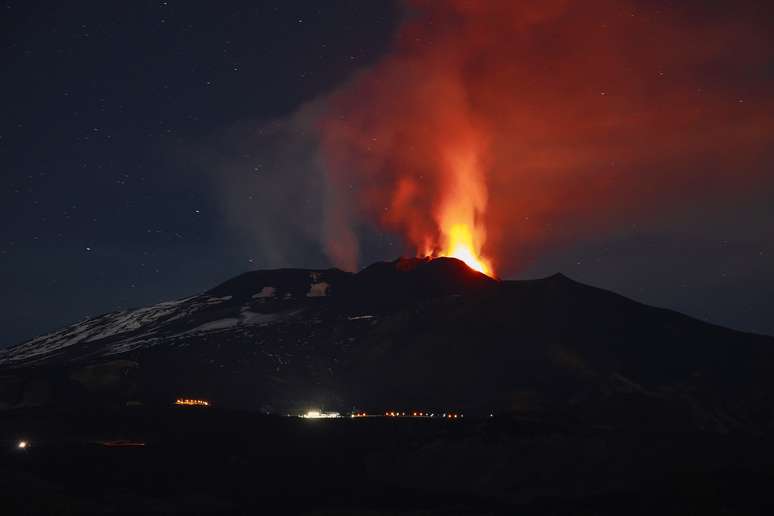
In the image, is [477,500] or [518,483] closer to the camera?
[477,500]

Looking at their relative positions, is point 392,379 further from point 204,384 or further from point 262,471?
point 262,471

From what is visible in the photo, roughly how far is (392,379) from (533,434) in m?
86.3

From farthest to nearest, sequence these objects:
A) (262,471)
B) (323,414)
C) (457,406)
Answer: (457,406)
(323,414)
(262,471)

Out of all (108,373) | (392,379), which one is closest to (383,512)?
(392,379)

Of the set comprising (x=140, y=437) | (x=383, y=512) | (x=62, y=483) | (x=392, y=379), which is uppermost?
(x=392, y=379)

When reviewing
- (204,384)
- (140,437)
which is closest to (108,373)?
(204,384)

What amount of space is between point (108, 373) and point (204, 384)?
26.8 m

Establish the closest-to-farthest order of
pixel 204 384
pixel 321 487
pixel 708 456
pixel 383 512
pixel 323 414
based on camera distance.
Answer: pixel 383 512
pixel 321 487
pixel 708 456
pixel 323 414
pixel 204 384

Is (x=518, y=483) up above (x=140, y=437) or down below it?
below

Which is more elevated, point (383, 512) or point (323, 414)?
point (323, 414)

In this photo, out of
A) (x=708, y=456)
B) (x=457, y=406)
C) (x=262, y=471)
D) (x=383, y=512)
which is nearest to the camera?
(x=383, y=512)

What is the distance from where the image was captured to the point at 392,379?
19112 centimetres

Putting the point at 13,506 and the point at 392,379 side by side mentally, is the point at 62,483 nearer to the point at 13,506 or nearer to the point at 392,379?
the point at 13,506

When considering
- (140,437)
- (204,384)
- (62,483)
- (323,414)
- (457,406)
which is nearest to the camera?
(62,483)
